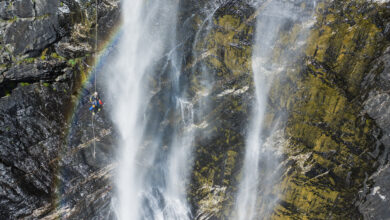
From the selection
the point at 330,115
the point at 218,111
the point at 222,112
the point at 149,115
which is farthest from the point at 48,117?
the point at 330,115

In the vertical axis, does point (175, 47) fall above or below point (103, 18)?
below

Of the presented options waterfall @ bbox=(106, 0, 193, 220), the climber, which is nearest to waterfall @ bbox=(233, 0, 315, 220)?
waterfall @ bbox=(106, 0, 193, 220)

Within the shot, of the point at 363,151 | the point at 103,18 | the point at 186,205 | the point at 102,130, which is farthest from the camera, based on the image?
the point at 186,205

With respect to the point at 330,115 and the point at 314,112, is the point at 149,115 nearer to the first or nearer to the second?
the point at 314,112

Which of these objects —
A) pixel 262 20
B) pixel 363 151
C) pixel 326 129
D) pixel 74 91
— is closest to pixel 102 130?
pixel 74 91

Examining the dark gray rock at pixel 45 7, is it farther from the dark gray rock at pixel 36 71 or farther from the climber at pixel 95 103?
the climber at pixel 95 103

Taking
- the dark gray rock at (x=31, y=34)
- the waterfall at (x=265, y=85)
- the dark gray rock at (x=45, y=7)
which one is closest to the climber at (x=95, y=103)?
the dark gray rock at (x=31, y=34)

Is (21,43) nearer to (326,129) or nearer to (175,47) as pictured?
(175,47)
